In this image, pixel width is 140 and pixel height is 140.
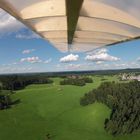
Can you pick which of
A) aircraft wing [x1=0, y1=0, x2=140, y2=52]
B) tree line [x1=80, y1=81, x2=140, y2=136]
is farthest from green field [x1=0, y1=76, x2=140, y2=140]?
aircraft wing [x1=0, y1=0, x2=140, y2=52]

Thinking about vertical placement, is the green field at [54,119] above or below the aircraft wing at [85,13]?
below

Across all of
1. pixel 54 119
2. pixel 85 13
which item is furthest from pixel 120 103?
pixel 85 13

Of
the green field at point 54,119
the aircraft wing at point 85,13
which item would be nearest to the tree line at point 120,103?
the green field at point 54,119

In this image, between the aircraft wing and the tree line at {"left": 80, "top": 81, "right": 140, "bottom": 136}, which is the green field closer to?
the tree line at {"left": 80, "top": 81, "right": 140, "bottom": 136}

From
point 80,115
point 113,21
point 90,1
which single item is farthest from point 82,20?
point 80,115

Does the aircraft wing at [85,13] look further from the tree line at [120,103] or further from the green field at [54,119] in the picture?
the tree line at [120,103]

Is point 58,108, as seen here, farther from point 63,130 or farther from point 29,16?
point 29,16
